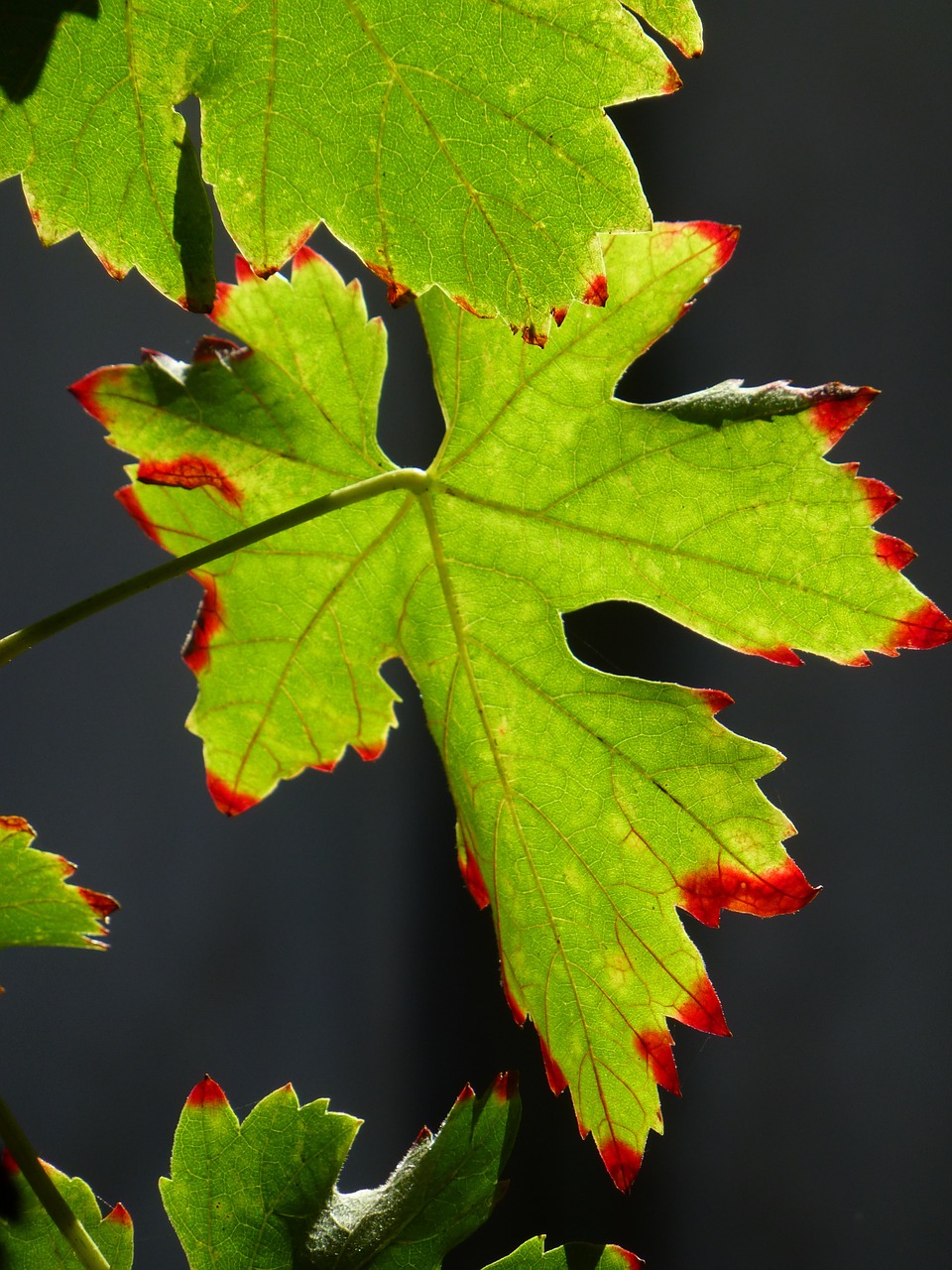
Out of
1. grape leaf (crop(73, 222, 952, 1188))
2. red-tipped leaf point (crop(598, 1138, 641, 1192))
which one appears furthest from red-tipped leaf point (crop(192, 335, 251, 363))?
red-tipped leaf point (crop(598, 1138, 641, 1192))

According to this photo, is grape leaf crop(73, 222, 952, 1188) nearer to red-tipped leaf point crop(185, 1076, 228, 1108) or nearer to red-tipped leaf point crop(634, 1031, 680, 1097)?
red-tipped leaf point crop(634, 1031, 680, 1097)

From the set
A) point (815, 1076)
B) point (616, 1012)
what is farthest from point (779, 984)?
point (616, 1012)

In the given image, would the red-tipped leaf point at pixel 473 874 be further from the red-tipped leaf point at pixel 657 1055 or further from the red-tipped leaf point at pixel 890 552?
the red-tipped leaf point at pixel 890 552

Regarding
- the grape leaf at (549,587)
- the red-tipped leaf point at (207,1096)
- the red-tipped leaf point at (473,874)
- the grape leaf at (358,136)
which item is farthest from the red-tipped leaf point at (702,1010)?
the grape leaf at (358,136)

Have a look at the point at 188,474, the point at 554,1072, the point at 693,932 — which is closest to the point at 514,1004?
the point at 554,1072

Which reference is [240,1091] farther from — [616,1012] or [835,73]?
[835,73]

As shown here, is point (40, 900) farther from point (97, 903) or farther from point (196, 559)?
point (196, 559)
